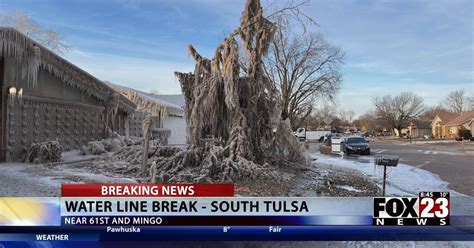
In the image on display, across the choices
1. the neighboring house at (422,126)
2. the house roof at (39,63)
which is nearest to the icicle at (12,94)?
the house roof at (39,63)

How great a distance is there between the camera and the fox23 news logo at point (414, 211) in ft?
6.98

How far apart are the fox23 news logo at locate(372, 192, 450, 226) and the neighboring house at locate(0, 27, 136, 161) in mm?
2362

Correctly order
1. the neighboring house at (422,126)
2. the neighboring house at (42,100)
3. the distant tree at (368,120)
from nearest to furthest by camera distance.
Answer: the distant tree at (368,120)
the neighboring house at (422,126)
the neighboring house at (42,100)

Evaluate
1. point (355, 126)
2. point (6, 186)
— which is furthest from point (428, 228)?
point (6, 186)

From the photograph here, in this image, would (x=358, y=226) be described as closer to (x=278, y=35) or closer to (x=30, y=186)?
(x=278, y=35)

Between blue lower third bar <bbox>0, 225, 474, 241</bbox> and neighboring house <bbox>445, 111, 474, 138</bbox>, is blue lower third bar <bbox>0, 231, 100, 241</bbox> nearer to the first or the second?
blue lower third bar <bbox>0, 225, 474, 241</bbox>

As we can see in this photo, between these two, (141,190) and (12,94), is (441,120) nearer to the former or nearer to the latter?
(141,190)

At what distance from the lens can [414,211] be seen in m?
2.13

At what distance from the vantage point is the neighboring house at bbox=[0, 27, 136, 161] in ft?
12.4

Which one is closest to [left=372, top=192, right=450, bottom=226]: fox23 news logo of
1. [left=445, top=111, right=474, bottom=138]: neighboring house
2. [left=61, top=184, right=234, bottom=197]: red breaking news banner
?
[left=61, top=184, right=234, bottom=197]: red breaking news banner

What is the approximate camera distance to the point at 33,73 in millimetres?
4059

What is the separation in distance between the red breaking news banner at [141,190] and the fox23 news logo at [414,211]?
0.77 m

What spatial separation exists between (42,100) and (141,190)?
2.31m

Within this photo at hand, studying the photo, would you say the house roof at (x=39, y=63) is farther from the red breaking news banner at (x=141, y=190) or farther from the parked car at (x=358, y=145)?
the parked car at (x=358, y=145)
